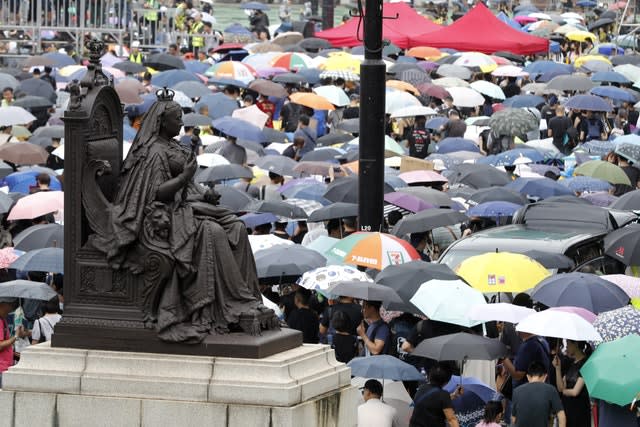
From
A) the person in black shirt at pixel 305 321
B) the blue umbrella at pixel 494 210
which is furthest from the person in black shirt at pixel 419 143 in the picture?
the person in black shirt at pixel 305 321

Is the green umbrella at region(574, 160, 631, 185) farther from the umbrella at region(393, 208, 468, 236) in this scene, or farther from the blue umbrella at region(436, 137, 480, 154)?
the umbrella at region(393, 208, 468, 236)

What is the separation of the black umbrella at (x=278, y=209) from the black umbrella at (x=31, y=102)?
10.3 meters

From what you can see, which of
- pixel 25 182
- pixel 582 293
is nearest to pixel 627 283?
pixel 582 293

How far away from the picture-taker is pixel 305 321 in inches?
559

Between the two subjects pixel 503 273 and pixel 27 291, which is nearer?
pixel 27 291

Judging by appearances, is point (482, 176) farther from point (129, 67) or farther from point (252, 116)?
point (129, 67)

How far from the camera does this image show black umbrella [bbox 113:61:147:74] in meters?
33.1

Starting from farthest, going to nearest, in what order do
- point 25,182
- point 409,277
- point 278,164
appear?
point 278,164
point 25,182
point 409,277

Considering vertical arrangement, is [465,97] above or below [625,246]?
below

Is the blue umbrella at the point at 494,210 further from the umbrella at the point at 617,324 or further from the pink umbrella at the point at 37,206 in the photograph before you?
the umbrella at the point at 617,324

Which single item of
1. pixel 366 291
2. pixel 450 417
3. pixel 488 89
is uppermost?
pixel 366 291

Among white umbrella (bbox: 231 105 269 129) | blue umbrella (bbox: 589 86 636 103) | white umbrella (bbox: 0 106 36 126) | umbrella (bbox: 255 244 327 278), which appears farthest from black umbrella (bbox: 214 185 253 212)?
blue umbrella (bbox: 589 86 636 103)

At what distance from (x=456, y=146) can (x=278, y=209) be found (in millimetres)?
6803

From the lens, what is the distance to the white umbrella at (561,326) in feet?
41.1
